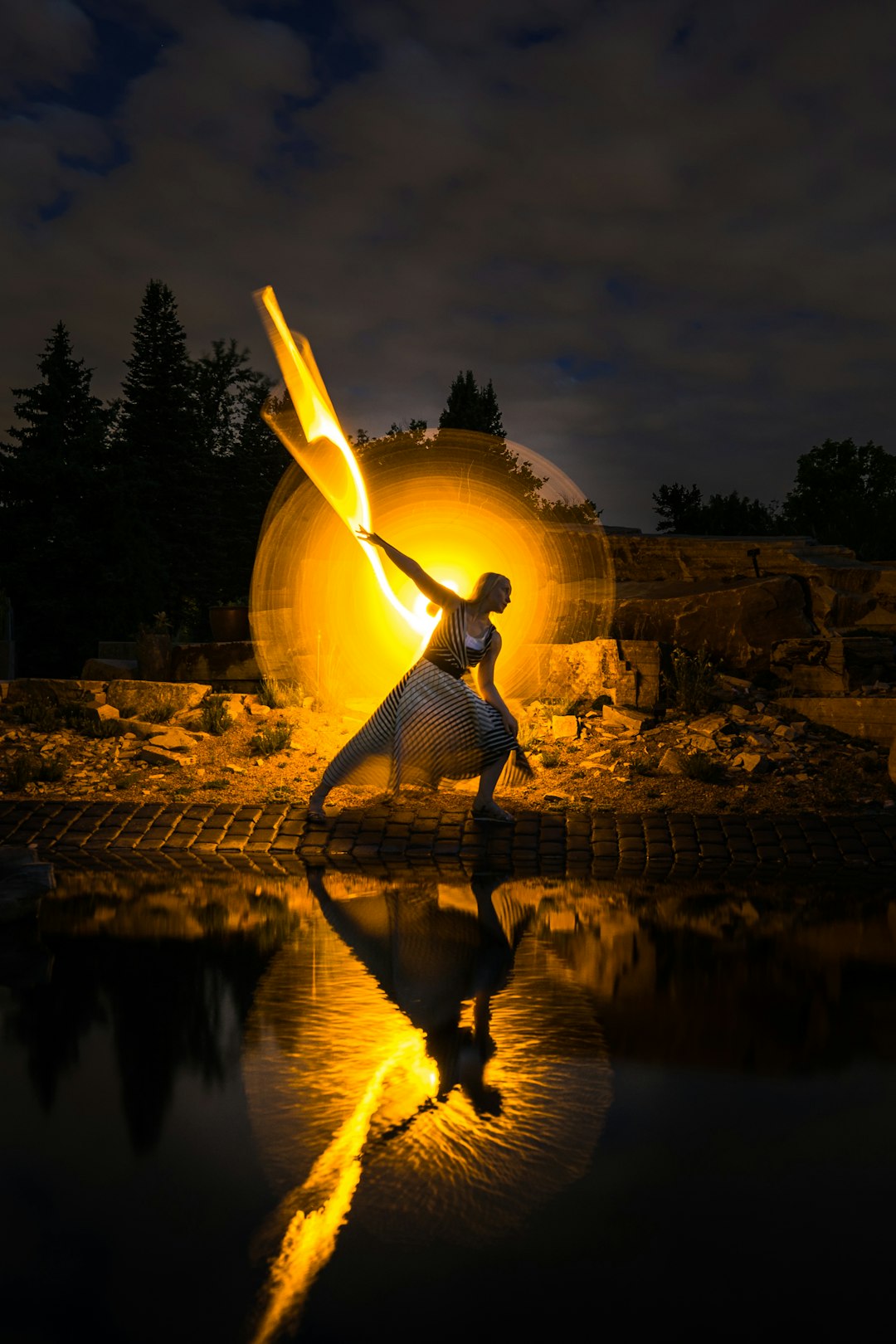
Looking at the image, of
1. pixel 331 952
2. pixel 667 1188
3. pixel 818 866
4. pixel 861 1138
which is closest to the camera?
pixel 667 1188

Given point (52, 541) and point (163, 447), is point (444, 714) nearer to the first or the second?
point (52, 541)

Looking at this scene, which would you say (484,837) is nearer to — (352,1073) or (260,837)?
(260,837)

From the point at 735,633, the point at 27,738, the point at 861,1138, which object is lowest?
the point at 861,1138

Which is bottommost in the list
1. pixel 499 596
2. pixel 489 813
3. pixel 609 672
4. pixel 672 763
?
pixel 489 813

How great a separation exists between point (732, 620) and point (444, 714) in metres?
6.17

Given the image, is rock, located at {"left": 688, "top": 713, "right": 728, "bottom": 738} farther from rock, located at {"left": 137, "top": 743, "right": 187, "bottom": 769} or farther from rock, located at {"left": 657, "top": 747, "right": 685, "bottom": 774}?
rock, located at {"left": 137, "top": 743, "right": 187, "bottom": 769}

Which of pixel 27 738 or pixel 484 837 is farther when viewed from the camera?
pixel 27 738

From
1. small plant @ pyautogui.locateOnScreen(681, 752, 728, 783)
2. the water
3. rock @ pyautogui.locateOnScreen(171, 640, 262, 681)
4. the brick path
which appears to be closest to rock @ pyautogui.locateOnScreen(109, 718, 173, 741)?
rock @ pyautogui.locateOnScreen(171, 640, 262, 681)

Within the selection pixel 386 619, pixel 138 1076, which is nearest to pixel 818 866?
pixel 138 1076

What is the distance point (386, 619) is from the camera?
15.8 metres

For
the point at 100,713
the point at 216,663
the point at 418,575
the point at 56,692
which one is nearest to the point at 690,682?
the point at 418,575

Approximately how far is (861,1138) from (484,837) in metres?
6.09

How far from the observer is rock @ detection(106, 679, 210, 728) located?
47.5ft

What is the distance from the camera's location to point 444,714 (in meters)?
9.36
